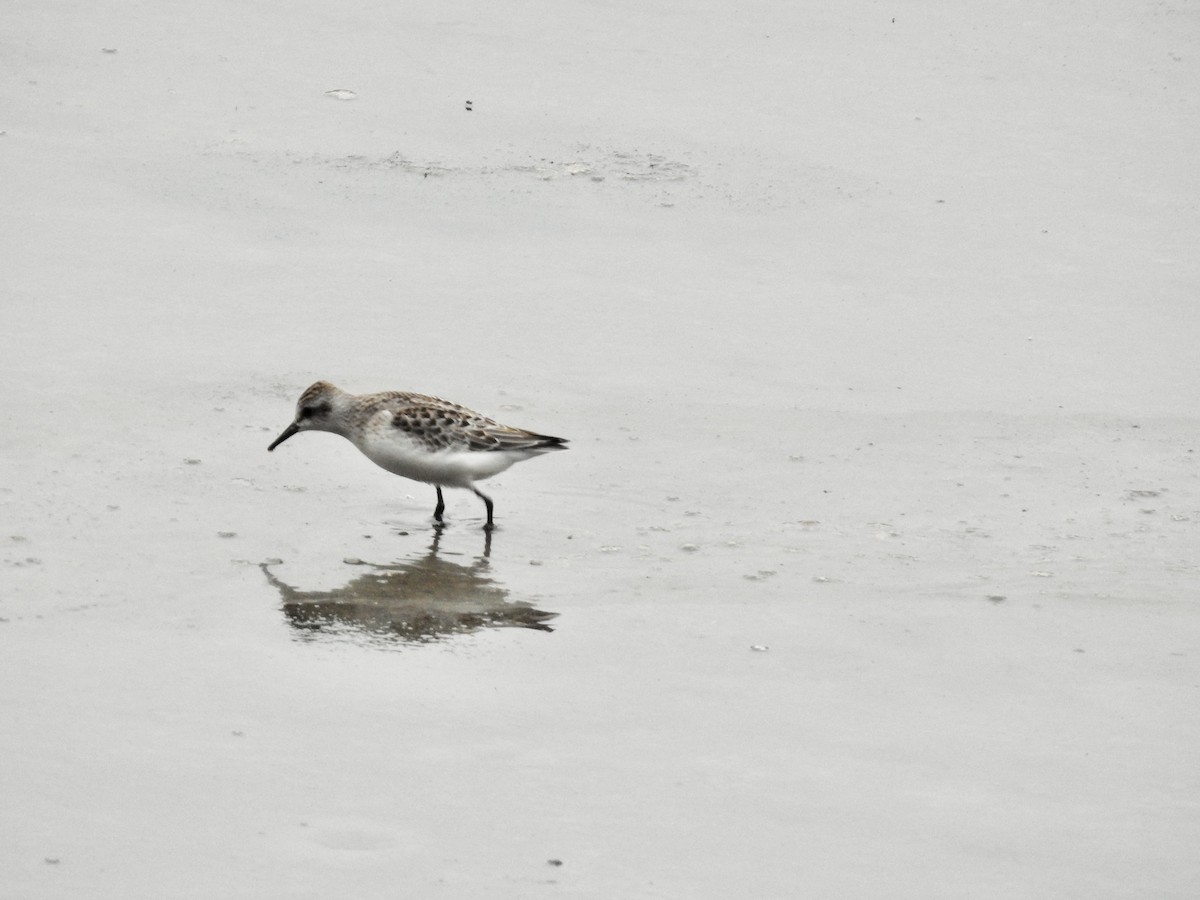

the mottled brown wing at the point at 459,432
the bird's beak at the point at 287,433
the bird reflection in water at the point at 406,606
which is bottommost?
the bird reflection in water at the point at 406,606

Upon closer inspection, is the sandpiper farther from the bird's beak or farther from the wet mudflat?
the wet mudflat

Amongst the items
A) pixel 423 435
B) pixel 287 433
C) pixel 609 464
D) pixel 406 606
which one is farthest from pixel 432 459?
pixel 406 606

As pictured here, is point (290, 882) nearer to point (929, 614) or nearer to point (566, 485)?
point (929, 614)

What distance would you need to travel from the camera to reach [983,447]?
9.22m

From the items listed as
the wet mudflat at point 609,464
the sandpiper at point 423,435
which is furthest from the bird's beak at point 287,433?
the wet mudflat at point 609,464

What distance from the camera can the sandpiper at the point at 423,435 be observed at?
8.29 metres

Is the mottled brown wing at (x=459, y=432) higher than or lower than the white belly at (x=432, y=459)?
higher

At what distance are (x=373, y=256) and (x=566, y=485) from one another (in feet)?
9.38

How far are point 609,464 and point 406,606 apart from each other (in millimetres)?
1869

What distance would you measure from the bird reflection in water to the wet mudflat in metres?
0.03

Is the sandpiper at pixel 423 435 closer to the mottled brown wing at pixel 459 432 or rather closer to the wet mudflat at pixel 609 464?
the mottled brown wing at pixel 459 432

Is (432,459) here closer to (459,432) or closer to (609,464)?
(459,432)

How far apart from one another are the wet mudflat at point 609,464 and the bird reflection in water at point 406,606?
0.09 feet

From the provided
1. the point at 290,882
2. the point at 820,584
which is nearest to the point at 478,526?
the point at 820,584
